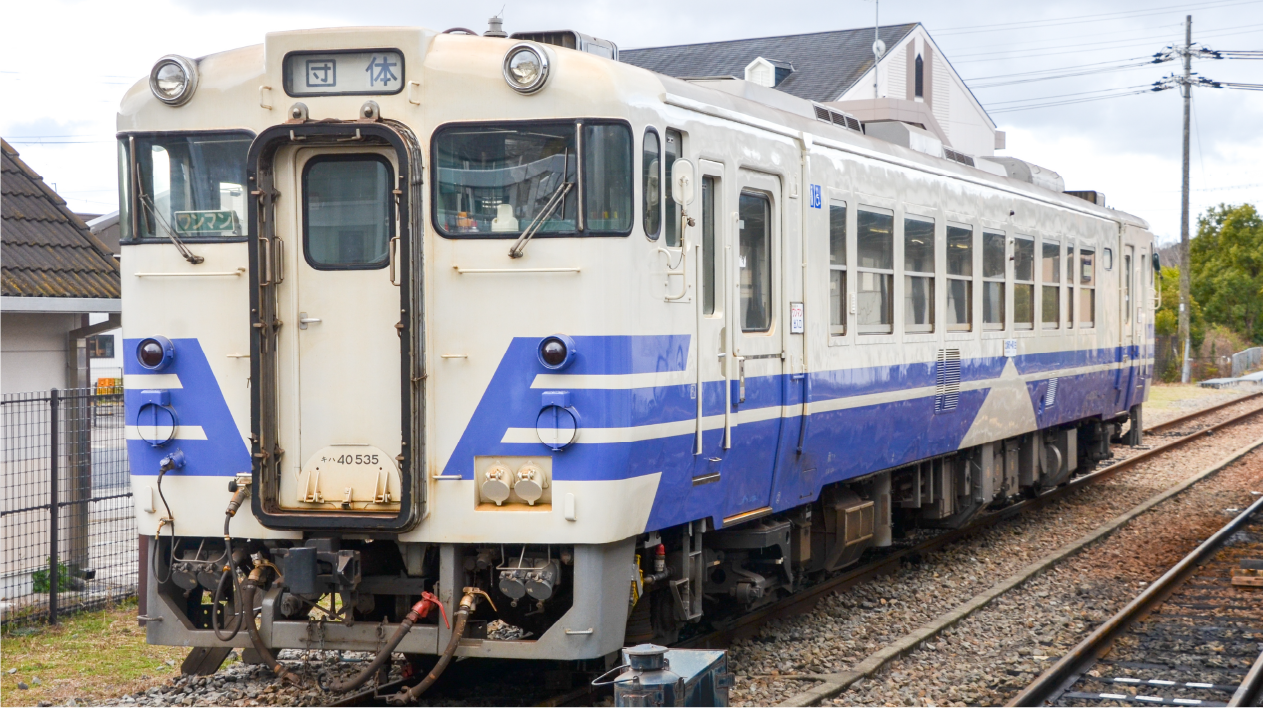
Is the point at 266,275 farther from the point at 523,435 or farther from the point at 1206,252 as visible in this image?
the point at 1206,252

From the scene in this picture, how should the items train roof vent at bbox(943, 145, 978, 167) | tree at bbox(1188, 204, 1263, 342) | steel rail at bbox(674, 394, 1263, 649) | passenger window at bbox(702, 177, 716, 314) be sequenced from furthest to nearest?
1. tree at bbox(1188, 204, 1263, 342)
2. train roof vent at bbox(943, 145, 978, 167)
3. steel rail at bbox(674, 394, 1263, 649)
4. passenger window at bbox(702, 177, 716, 314)

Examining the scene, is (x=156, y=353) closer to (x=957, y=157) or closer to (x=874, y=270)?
(x=874, y=270)

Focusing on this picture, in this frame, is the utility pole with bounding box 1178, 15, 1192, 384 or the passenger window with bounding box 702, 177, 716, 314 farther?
the utility pole with bounding box 1178, 15, 1192, 384

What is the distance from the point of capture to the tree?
4419cm

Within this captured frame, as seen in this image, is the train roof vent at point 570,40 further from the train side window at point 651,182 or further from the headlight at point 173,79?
the headlight at point 173,79

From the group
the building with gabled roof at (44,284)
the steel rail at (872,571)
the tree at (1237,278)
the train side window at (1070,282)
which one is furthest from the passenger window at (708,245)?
the tree at (1237,278)

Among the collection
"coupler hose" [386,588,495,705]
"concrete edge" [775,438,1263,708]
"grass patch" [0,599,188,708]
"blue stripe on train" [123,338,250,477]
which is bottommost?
"grass patch" [0,599,188,708]

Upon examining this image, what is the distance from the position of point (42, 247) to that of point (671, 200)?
19.0ft

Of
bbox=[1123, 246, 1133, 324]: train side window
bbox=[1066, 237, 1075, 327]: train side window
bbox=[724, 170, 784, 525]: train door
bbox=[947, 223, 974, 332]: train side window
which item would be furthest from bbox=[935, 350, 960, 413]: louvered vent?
bbox=[1123, 246, 1133, 324]: train side window

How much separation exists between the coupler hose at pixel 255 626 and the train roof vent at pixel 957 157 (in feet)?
22.3

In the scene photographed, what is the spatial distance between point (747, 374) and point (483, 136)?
2.02 metres

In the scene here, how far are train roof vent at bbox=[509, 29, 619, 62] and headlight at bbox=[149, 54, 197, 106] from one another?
1530 mm

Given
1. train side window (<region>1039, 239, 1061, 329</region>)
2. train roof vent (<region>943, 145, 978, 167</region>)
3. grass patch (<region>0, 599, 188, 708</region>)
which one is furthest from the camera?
train side window (<region>1039, 239, 1061, 329</region>)

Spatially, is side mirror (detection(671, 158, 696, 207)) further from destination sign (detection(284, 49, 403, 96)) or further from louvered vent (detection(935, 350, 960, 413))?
louvered vent (detection(935, 350, 960, 413))
